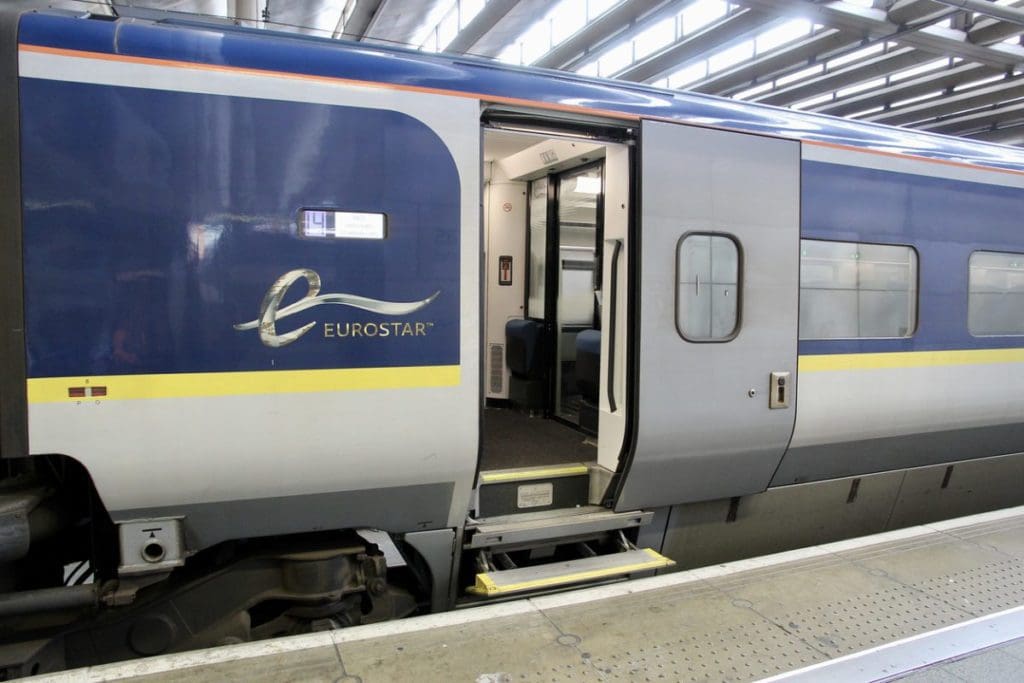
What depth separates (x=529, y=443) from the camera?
4598 millimetres

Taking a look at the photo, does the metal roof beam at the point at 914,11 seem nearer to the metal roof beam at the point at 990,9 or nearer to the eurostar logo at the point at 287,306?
the metal roof beam at the point at 990,9

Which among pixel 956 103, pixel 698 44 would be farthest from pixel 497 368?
pixel 956 103

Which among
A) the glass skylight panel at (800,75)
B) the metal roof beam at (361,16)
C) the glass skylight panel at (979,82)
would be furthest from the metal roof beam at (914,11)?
the metal roof beam at (361,16)

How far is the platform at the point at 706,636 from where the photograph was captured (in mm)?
2482

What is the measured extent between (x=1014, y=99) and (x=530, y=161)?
6859mm

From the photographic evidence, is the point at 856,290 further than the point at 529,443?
No

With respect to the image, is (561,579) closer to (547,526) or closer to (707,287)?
(547,526)

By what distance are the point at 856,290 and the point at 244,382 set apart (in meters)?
3.54

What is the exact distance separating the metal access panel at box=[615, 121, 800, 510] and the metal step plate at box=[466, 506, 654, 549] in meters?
0.08

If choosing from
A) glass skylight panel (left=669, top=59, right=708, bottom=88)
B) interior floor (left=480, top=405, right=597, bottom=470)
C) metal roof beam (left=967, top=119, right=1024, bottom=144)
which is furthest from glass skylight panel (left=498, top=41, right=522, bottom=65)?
metal roof beam (left=967, top=119, right=1024, bottom=144)

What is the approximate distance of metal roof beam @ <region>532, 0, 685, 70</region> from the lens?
21.2ft

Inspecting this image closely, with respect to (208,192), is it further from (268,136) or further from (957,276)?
(957,276)

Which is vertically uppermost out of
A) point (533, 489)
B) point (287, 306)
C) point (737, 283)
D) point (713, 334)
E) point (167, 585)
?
point (737, 283)

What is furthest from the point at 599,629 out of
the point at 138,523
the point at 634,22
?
the point at 634,22
